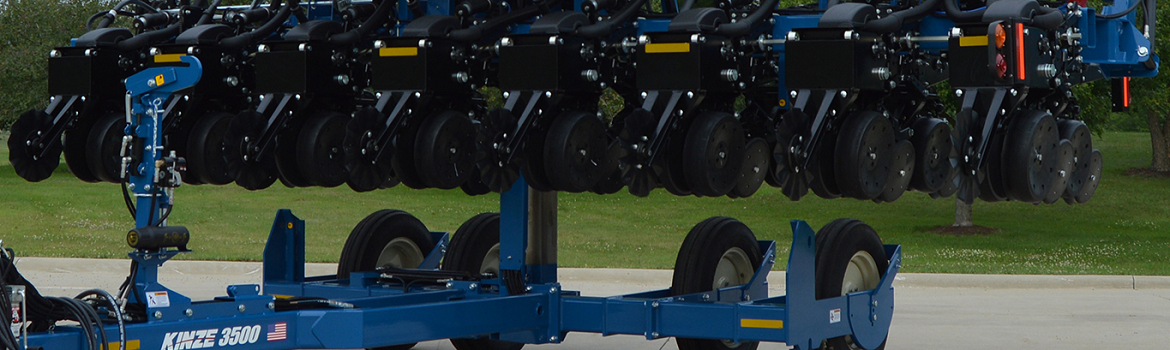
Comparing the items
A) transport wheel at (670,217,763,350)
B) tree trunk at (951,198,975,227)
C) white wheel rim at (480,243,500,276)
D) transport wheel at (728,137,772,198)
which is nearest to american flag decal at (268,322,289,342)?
transport wheel at (728,137,772,198)

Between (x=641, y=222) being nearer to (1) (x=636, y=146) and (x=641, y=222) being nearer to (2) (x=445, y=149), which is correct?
(2) (x=445, y=149)

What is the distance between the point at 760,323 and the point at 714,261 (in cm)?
113

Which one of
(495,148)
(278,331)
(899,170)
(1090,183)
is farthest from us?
(1090,183)

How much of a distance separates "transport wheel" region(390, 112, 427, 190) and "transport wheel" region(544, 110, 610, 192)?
81cm

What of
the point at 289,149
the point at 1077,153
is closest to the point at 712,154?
the point at 1077,153

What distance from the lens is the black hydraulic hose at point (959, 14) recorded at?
716 centimetres

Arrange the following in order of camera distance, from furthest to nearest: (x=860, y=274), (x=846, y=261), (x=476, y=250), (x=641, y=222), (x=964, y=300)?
(x=641, y=222) < (x=964, y=300) < (x=476, y=250) < (x=860, y=274) < (x=846, y=261)

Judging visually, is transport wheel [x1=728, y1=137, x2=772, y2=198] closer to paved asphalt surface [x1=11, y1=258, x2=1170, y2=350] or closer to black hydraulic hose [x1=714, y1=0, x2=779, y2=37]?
black hydraulic hose [x1=714, y1=0, x2=779, y2=37]

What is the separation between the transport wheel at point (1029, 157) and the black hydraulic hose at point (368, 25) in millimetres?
3563

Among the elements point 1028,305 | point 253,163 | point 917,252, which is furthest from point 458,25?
point 917,252

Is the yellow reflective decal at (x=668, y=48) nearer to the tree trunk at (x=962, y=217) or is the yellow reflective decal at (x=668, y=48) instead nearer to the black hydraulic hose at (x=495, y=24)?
the black hydraulic hose at (x=495, y=24)

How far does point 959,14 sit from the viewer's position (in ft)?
23.6

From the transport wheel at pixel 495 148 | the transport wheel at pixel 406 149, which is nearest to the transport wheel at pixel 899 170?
the transport wheel at pixel 495 148

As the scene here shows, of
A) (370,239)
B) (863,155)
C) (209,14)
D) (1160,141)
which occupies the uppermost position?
(209,14)
